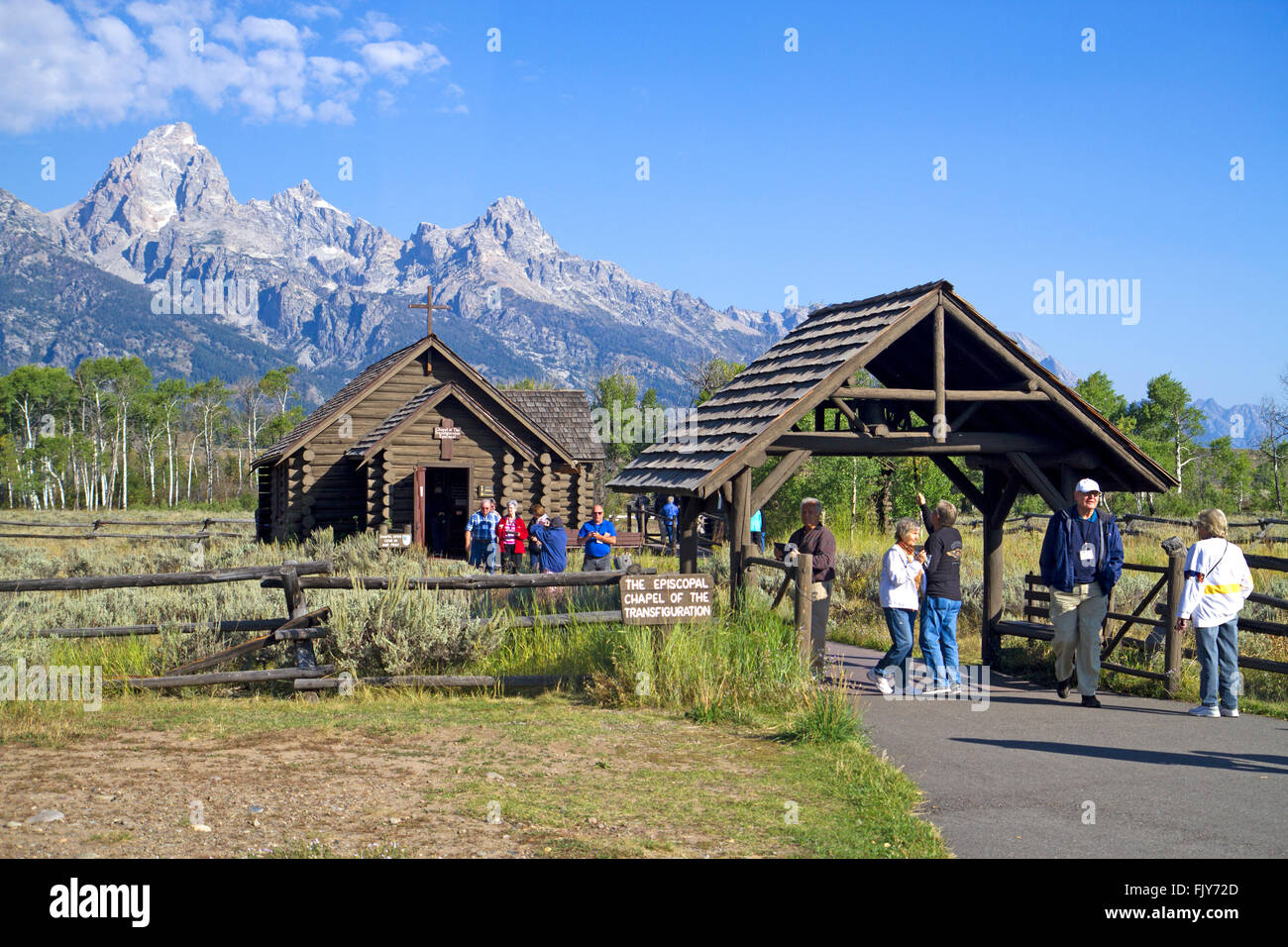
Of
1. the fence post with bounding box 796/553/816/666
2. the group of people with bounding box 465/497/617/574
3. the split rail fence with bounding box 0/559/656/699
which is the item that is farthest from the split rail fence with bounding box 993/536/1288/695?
the group of people with bounding box 465/497/617/574

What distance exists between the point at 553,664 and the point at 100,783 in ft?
15.0

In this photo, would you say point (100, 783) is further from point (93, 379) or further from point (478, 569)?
point (93, 379)

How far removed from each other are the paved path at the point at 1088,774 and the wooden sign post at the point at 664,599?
5.91 feet

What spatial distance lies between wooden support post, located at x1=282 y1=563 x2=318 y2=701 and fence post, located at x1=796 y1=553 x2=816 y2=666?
470cm

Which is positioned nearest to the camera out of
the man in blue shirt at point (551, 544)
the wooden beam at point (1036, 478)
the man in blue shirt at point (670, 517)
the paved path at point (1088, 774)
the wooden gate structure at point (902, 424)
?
the paved path at point (1088, 774)

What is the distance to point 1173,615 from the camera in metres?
10.2

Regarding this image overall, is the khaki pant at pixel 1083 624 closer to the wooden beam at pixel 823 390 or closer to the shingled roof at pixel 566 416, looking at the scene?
the wooden beam at pixel 823 390

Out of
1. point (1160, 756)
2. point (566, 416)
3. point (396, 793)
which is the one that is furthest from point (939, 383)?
point (566, 416)

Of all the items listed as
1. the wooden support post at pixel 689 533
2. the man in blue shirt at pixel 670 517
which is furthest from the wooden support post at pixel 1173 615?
the man in blue shirt at pixel 670 517

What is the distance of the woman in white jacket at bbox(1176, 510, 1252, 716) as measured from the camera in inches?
365

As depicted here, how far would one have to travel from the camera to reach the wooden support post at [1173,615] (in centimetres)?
1026

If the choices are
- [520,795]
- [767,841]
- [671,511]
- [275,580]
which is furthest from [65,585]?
[671,511]

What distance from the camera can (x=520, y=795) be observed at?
6.60 m

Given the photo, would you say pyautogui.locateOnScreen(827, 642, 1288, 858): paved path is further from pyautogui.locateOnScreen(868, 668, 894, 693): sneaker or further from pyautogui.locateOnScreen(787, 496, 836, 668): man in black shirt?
pyautogui.locateOnScreen(787, 496, 836, 668): man in black shirt
